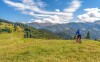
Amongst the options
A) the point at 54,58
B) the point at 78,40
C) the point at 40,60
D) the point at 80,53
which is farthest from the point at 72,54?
the point at 78,40

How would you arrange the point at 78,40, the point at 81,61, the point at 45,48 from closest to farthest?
the point at 81,61 → the point at 45,48 → the point at 78,40

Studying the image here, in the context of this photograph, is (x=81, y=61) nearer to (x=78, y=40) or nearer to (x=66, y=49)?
(x=66, y=49)

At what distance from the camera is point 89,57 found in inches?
1266

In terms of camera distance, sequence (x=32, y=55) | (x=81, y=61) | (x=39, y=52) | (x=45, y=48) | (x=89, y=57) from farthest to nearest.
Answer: (x=45, y=48) < (x=39, y=52) < (x=32, y=55) < (x=89, y=57) < (x=81, y=61)

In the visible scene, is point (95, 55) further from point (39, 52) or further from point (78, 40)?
point (78, 40)

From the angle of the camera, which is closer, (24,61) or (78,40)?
(24,61)

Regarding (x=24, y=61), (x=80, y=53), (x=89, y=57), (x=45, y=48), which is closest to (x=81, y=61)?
(x=89, y=57)

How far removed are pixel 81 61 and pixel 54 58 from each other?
159 inches

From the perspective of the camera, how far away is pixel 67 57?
3228cm

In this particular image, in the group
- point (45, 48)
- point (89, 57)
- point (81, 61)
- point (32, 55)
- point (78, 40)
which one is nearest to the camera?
point (81, 61)

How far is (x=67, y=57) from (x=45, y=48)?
27.9 feet

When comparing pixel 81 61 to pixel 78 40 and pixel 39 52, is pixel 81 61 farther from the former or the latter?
pixel 78 40

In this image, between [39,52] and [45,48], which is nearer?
[39,52]

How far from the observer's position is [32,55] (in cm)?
3481
